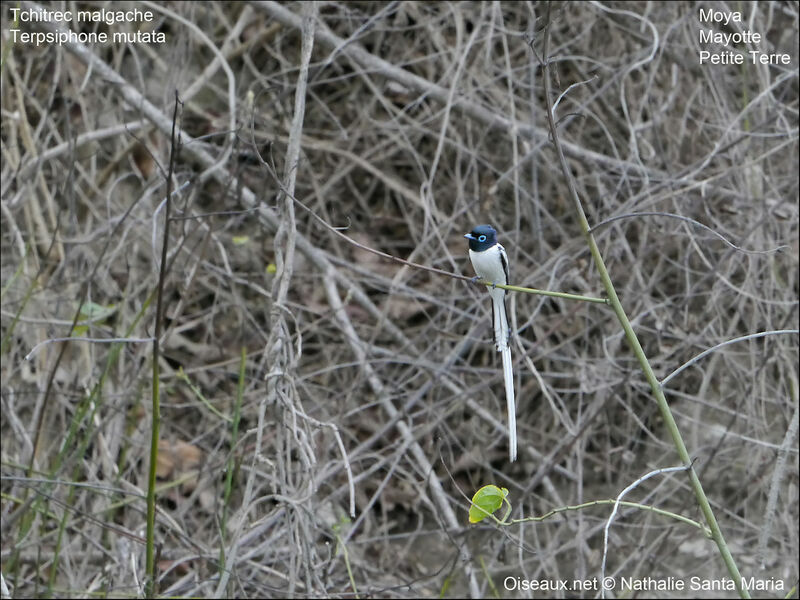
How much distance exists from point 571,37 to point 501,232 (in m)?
1.18

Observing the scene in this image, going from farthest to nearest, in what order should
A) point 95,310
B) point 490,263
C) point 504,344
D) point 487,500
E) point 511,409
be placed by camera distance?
point 95,310, point 490,263, point 504,344, point 511,409, point 487,500

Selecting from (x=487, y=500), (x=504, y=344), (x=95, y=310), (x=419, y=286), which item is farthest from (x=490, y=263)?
(x=419, y=286)

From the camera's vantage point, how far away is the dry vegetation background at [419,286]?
13.0 feet

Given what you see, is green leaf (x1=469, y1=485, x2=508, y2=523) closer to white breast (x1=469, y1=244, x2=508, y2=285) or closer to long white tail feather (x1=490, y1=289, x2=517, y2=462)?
long white tail feather (x1=490, y1=289, x2=517, y2=462)

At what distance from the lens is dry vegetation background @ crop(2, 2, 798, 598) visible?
395 cm

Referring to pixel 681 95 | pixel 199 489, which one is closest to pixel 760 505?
pixel 681 95

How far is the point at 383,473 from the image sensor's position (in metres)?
4.59

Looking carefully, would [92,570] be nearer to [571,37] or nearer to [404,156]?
[404,156]

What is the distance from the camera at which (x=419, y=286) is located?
489 cm

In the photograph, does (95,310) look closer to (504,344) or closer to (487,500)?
(504,344)

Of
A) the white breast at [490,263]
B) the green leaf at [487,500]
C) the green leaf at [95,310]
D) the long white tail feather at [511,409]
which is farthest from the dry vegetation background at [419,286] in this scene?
the green leaf at [487,500]

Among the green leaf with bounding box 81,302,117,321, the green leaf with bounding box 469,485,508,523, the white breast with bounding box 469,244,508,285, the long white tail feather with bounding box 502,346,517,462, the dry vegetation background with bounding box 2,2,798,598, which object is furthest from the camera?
the dry vegetation background with bounding box 2,2,798,598

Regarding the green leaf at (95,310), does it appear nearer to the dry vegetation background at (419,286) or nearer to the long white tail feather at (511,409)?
the dry vegetation background at (419,286)

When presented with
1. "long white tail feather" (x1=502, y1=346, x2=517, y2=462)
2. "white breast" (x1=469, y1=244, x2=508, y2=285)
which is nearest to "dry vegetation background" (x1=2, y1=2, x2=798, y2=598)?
"white breast" (x1=469, y1=244, x2=508, y2=285)
